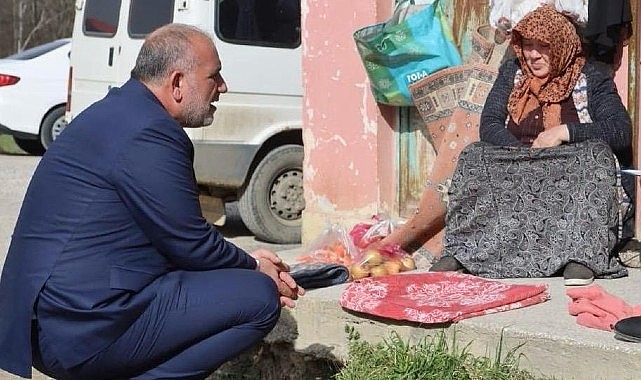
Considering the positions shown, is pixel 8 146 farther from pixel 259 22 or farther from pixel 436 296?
pixel 436 296

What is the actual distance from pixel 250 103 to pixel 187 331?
4511 millimetres

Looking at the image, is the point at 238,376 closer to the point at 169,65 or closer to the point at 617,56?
the point at 169,65

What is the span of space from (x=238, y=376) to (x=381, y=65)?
1.92m

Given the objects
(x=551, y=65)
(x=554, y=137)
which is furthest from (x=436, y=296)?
(x=551, y=65)

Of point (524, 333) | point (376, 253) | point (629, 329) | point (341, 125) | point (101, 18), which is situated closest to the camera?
point (629, 329)

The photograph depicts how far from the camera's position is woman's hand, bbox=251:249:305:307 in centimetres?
396

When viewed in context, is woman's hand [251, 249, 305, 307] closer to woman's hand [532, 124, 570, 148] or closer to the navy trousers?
the navy trousers

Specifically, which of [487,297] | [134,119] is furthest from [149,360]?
[487,297]

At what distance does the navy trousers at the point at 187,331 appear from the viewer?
11.9 ft

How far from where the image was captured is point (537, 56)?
5223 millimetres

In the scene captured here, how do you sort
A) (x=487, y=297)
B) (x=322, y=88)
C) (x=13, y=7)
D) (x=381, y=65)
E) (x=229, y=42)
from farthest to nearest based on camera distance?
(x=13, y=7) → (x=229, y=42) → (x=322, y=88) → (x=381, y=65) → (x=487, y=297)

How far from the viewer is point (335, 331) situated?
4.84 m

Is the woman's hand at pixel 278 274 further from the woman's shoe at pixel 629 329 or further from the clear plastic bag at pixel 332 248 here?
the clear plastic bag at pixel 332 248

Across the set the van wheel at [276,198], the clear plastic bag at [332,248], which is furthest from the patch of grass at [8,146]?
the clear plastic bag at [332,248]
